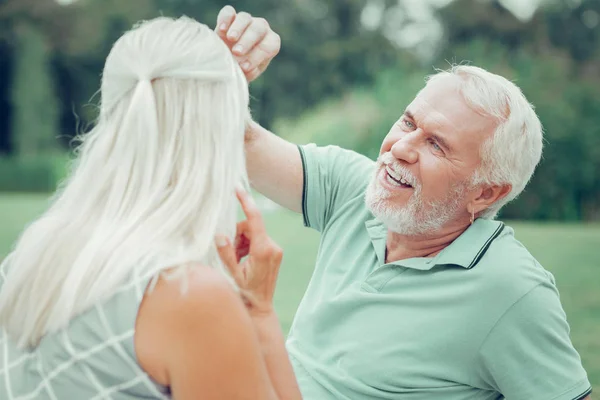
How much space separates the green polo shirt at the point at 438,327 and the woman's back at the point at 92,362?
89 centimetres

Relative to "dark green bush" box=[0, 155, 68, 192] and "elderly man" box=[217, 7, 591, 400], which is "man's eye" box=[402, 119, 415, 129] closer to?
"elderly man" box=[217, 7, 591, 400]

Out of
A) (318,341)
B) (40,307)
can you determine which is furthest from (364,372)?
(40,307)

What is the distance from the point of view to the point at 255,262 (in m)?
1.65

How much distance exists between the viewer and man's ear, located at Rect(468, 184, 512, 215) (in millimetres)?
2418

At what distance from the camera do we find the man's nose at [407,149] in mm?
2434

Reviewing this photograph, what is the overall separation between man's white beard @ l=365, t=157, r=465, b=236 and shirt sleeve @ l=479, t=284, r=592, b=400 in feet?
Result: 1.37

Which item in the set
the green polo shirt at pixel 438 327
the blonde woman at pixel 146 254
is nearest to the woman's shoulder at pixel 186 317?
the blonde woman at pixel 146 254

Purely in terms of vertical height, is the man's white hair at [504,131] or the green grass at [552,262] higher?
the man's white hair at [504,131]

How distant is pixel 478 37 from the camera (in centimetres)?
2675

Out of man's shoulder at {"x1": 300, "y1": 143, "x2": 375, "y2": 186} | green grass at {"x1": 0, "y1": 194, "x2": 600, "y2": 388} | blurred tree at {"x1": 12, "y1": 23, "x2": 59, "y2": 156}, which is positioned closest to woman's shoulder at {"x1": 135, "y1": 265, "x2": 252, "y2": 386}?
man's shoulder at {"x1": 300, "y1": 143, "x2": 375, "y2": 186}

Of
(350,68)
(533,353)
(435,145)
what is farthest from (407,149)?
(350,68)

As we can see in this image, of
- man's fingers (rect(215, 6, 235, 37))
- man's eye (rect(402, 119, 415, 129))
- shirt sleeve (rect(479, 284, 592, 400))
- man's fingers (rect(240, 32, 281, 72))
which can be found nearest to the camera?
shirt sleeve (rect(479, 284, 592, 400))

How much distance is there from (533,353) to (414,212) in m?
0.56

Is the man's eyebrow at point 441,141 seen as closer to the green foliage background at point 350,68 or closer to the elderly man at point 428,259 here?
the elderly man at point 428,259
